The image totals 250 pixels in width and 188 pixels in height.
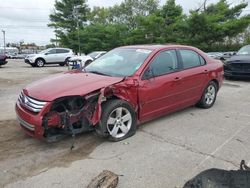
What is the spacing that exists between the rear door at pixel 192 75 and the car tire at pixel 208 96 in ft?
0.71

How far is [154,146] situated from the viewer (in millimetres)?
4203

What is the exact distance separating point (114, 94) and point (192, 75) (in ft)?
6.79

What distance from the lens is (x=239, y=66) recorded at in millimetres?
10727

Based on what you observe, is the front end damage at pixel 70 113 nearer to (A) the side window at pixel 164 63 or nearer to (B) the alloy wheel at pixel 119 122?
(B) the alloy wheel at pixel 119 122

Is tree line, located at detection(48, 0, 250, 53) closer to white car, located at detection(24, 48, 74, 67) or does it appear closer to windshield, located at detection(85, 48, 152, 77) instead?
white car, located at detection(24, 48, 74, 67)

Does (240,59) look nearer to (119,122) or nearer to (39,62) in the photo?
(119,122)

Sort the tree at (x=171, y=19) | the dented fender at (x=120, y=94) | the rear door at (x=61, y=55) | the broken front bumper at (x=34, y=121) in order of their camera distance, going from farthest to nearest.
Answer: the tree at (x=171, y=19) < the rear door at (x=61, y=55) < the dented fender at (x=120, y=94) < the broken front bumper at (x=34, y=121)

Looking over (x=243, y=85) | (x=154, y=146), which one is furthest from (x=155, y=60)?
(x=243, y=85)

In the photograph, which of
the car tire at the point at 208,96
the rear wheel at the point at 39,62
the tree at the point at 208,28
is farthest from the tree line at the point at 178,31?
the car tire at the point at 208,96

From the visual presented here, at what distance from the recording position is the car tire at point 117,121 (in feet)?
13.7

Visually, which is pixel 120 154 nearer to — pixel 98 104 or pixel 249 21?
pixel 98 104

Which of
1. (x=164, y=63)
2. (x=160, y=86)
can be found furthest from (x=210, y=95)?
(x=160, y=86)

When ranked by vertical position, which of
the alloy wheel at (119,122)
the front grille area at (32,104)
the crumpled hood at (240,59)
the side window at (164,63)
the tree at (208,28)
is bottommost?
the alloy wheel at (119,122)

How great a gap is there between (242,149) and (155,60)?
206 cm
